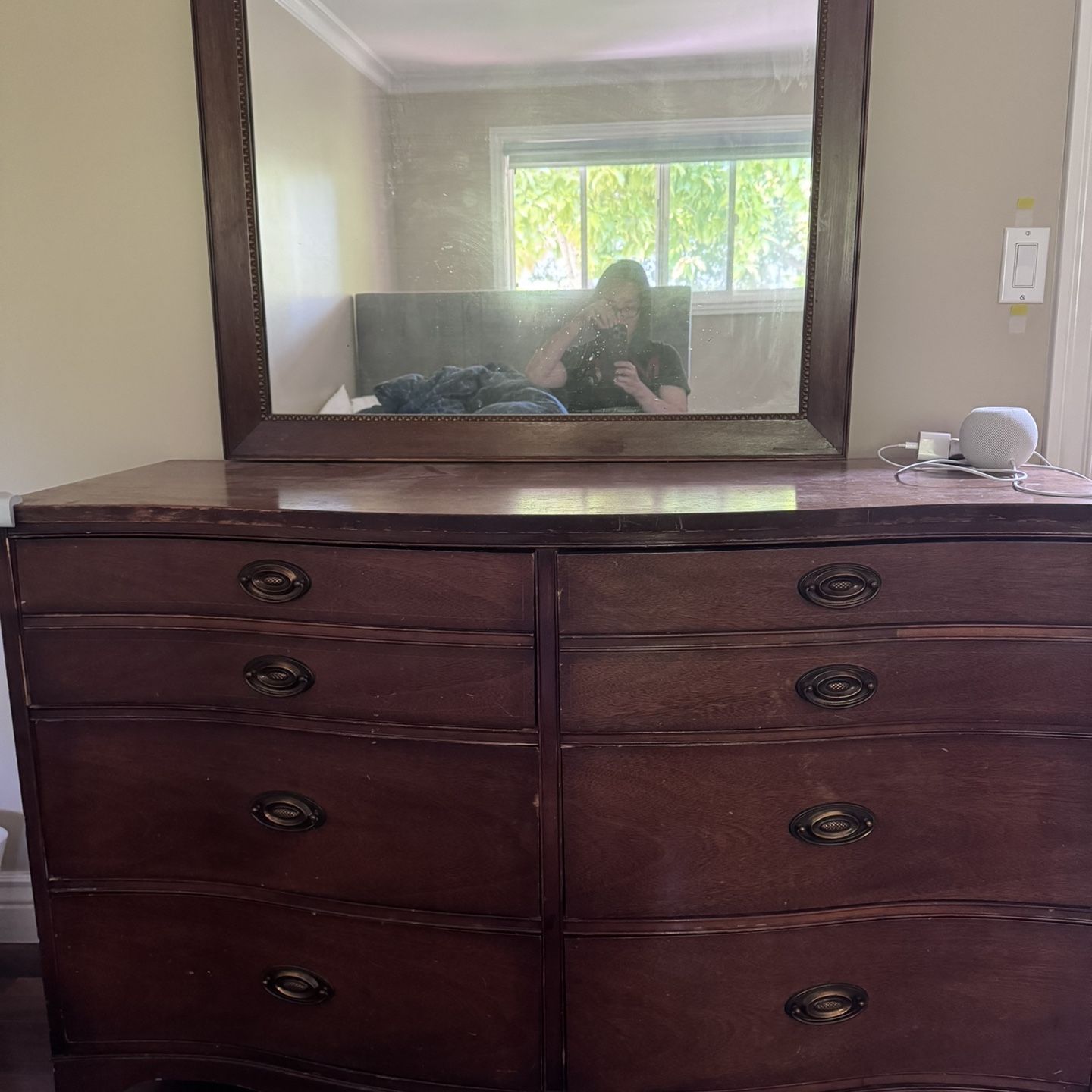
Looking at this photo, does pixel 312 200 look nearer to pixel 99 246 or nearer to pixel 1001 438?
pixel 99 246

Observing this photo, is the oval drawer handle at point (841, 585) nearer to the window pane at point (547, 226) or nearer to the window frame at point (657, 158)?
the window frame at point (657, 158)

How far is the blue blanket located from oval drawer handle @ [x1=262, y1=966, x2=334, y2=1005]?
0.91m

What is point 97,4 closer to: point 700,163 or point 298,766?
point 700,163

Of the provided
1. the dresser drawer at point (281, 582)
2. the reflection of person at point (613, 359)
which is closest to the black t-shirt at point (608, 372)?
the reflection of person at point (613, 359)

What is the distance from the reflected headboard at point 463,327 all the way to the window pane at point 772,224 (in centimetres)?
13

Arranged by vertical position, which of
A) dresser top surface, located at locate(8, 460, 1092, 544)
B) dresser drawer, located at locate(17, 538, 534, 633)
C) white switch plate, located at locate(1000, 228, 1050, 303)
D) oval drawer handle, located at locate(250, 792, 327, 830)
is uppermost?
white switch plate, located at locate(1000, 228, 1050, 303)

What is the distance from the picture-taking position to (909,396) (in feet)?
5.26

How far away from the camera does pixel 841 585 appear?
3.83 ft

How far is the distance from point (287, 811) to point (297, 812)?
0.05ft

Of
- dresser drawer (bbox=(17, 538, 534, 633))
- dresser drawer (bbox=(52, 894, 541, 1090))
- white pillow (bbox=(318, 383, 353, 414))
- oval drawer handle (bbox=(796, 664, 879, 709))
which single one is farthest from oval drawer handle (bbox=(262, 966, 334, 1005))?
white pillow (bbox=(318, 383, 353, 414))

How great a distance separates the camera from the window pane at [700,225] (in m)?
1.49

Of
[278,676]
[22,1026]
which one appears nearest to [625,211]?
[278,676]

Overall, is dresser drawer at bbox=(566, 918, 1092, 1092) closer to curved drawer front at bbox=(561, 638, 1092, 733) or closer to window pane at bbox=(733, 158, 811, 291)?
curved drawer front at bbox=(561, 638, 1092, 733)

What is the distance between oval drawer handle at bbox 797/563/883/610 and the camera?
45.7 inches
